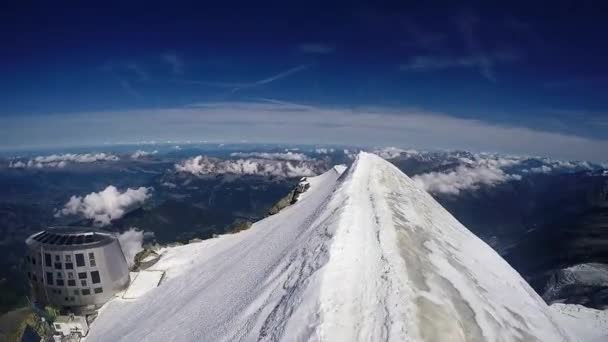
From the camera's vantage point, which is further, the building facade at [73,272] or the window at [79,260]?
the window at [79,260]

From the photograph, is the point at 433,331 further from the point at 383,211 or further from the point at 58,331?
the point at 58,331

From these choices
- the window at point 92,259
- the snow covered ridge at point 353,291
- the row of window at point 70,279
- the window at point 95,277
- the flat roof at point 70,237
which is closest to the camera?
the snow covered ridge at point 353,291

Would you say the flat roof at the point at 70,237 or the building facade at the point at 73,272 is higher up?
the flat roof at the point at 70,237

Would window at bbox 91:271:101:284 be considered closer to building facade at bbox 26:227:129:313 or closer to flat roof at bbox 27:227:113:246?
building facade at bbox 26:227:129:313

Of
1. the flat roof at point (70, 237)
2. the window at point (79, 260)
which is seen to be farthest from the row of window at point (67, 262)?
the flat roof at point (70, 237)

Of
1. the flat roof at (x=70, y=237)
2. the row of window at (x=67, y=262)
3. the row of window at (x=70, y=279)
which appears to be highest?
the flat roof at (x=70, y=237)

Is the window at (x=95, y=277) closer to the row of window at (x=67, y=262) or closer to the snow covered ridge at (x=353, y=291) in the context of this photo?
the row of window at (x=67, y=262)
